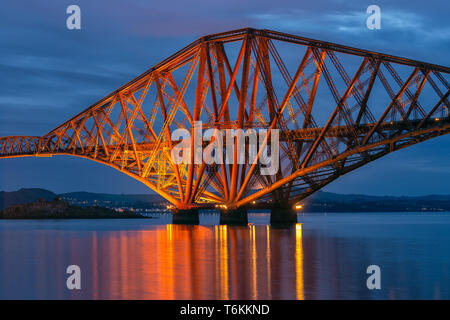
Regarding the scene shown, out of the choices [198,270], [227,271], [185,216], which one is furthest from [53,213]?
[227,271]

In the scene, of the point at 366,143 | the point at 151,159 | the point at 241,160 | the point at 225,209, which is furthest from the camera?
the point at 151,159

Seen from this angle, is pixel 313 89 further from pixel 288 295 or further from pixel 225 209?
pixel 288 295

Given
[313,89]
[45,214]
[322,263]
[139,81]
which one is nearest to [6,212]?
[45,214]

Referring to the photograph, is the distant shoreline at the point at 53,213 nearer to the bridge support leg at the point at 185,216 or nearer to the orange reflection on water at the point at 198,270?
the bridge support leg at the point at 185,216

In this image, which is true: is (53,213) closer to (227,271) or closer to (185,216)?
(185,216)

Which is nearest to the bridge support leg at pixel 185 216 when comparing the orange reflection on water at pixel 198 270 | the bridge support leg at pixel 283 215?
the bridge support leg at pixel 283 215

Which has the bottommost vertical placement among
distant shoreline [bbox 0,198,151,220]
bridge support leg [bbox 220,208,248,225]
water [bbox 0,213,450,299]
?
water [bbox 0,213,450,299]

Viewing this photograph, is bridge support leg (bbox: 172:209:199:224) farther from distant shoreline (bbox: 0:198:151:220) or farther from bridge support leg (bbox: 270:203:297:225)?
distant shoreline (bbox: 0:198:151:220)

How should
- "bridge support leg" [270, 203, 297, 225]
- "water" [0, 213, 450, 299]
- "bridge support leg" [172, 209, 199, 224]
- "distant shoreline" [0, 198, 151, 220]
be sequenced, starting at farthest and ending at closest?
"distant shoreline" [0, 198, 151, 220]
"bridge support leg" [172, 209, 199, 224]
"bridge support leg" [270, 203, 297, 225]
"water" [0, 213, 450, 299]

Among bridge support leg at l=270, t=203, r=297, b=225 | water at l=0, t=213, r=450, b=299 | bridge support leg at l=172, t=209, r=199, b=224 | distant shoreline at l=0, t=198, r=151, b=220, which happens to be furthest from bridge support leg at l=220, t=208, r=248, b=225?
distant shoreline at l=0, t=198, r=151, b=220
